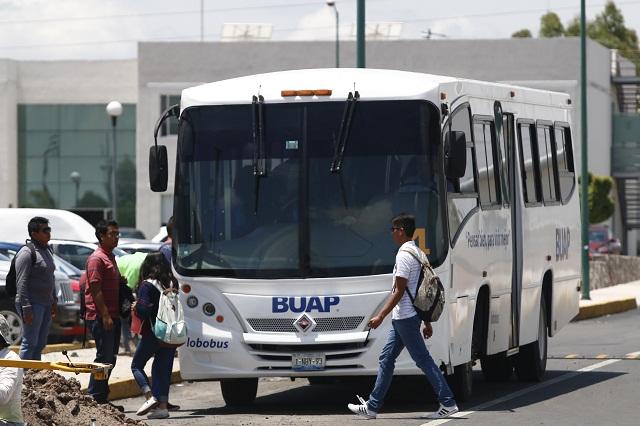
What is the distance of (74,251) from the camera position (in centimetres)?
2542

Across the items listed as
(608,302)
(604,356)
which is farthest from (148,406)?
(608,302)

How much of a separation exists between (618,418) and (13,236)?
17.1 metres

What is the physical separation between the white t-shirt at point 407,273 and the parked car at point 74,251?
1224cm

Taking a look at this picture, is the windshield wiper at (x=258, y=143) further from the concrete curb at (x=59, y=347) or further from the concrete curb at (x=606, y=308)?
the concrete curb at (x=606, y=308)

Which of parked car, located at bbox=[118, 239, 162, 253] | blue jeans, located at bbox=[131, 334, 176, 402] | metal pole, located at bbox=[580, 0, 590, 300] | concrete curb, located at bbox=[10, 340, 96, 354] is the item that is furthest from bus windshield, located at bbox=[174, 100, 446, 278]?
metal pole, located at bbox=[580, 0, 590, 300]

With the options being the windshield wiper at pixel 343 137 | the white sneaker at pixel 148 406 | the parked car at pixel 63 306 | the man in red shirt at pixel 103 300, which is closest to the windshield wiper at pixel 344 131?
the windshield wiper at pixel 343 137

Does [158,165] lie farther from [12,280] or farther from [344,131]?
[12,280]

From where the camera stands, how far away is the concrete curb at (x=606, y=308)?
98.7 feet

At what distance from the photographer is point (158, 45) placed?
70688mm

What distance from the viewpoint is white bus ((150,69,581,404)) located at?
1416cm

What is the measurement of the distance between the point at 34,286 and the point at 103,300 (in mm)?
1774

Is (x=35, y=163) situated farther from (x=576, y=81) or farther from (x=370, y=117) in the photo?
(x=370, y=117)

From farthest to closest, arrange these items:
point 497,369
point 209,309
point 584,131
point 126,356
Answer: point 584,131
point 126,356
point 497,369
point 209,309

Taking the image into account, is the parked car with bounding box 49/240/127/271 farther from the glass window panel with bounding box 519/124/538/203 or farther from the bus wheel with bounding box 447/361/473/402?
the bus wheel with bounding box 447/361/473/402
